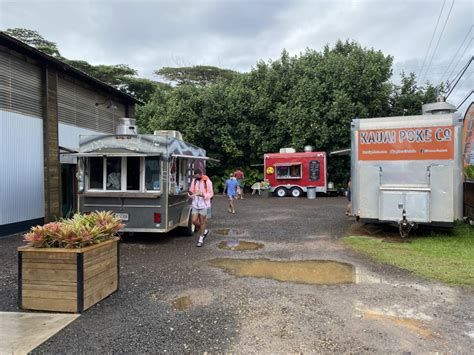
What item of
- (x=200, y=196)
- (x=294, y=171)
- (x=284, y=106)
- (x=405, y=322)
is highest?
(x=284, y=106)

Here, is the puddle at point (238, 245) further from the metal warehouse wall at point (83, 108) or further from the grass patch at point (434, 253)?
the metal warehouse wall at point (83, 108)

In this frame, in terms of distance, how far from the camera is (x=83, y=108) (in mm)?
13727

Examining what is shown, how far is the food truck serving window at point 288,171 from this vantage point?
76.8ft

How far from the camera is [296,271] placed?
6.71 meters

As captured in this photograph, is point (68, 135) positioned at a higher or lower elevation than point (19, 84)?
lower

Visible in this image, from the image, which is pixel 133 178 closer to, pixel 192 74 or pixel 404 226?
pixel 404 226

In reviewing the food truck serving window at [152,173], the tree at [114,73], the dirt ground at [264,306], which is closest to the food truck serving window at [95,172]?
the food truck serving window at [152,173]

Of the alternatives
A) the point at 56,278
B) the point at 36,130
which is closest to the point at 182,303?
the point at 56,278

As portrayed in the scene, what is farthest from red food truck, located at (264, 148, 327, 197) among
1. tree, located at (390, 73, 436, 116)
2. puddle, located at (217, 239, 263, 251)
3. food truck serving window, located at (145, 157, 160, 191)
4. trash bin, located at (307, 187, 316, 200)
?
food truck serving window, located at (145, 157, 160, 191)

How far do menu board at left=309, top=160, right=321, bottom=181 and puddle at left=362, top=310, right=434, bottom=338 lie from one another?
18505mm

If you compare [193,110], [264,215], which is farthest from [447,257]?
[193,110]

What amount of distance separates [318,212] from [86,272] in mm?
11982

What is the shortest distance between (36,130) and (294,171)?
1566 centimetres

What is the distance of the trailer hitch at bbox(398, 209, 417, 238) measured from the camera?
927 cm
